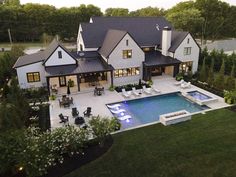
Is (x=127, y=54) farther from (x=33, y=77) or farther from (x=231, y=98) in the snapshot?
(x=231, y=98)

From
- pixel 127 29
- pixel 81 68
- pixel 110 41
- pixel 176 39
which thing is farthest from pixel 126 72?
pixel 176 39

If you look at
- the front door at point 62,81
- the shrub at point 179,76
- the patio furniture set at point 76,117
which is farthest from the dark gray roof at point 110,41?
the patio furniture set at point 76,117

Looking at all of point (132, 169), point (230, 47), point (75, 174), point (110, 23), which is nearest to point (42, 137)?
point (75, 174)

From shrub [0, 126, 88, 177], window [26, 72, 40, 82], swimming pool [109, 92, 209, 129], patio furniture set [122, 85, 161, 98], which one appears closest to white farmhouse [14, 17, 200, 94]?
window [26, 72, 40, 82]

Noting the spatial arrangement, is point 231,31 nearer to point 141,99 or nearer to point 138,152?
point 141,99

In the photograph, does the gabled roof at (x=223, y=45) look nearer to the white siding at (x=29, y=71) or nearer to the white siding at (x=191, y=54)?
the white siding at (x=191, y=54)

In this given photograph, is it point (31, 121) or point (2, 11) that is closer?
point (31, 121)
